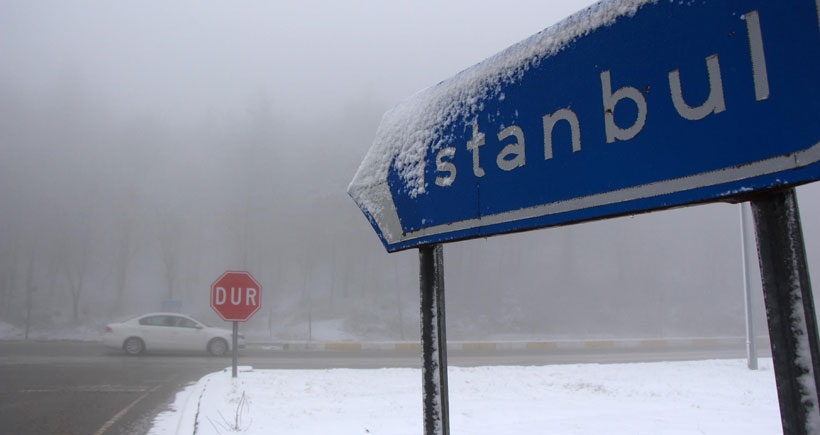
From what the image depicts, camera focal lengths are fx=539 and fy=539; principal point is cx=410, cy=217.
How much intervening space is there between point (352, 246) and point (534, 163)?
4244 cm

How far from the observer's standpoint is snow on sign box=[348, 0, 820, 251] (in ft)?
3.37

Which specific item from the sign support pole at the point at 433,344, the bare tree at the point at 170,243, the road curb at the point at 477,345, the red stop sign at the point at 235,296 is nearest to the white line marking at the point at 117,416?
the red stop sign at the point at 235,296

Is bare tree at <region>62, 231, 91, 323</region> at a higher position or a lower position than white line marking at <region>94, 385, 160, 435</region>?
higher

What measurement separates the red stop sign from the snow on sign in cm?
846

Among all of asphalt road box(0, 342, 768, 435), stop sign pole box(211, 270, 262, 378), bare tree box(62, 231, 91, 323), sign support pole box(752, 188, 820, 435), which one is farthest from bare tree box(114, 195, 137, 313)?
sign support pole box(752, 188, 820, 435)

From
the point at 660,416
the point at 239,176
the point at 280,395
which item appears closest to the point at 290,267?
the point at 239,176

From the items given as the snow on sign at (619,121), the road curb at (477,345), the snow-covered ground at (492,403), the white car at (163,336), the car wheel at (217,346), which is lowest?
the road curb at (477,345)

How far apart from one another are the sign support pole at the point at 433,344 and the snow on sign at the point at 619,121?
10cm

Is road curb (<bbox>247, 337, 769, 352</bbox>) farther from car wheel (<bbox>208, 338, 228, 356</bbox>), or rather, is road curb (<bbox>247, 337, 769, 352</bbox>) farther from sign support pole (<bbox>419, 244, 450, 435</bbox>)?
sign support pole (<bbox>419, 244, 450, 435</bbox>)

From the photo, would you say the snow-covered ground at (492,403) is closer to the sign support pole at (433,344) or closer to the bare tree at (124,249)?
the sign support pole at (433,344)

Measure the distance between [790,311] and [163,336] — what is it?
55.8 ft

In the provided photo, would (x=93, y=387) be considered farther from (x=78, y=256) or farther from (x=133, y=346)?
(x=78, y=256)

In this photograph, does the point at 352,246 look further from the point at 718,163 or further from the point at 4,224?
the point at 718,163

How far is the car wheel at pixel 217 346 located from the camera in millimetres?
16266
